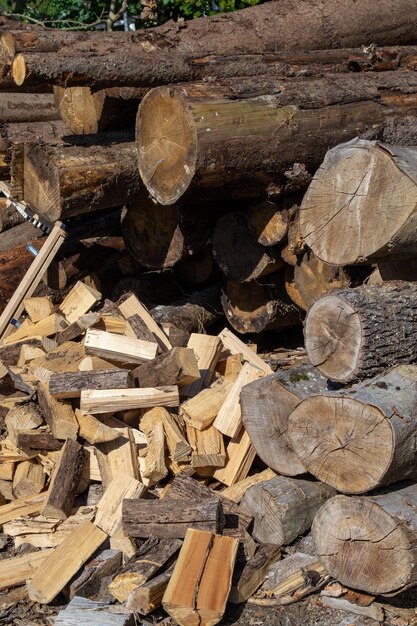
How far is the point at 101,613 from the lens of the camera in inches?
148

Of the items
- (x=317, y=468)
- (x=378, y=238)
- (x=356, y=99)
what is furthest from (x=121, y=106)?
(x=317, y=468)

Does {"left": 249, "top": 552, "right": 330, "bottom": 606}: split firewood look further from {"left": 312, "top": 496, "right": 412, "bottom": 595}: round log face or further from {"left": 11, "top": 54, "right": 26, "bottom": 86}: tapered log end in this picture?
{"left": 11, "top": 54, "right": 26, "bottom": 86}: tapered log end

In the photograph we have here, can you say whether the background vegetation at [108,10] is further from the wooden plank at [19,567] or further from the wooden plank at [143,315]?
the wooden plank at [19,567]

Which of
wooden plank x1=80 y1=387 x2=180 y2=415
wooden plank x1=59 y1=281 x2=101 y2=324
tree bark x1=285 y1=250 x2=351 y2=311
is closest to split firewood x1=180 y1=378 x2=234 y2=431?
wooden plank x1=80 y1=387 x2=180 y2=415

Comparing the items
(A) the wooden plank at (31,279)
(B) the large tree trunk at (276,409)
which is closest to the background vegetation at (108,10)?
(A) the wooden plank at (31,279)

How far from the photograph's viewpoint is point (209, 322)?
19.7ft

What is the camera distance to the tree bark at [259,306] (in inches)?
223

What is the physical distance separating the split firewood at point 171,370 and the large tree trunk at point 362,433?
840mm

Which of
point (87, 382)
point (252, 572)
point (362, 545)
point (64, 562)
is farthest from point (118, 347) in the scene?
point (362, 545)

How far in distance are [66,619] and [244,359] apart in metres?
2.14

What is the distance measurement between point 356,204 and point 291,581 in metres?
1.78

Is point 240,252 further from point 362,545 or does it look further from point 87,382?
point 362,545

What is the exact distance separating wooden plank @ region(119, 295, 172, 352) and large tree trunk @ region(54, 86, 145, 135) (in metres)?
1.15

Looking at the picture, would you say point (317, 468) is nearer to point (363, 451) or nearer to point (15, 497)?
point (363, 451)
